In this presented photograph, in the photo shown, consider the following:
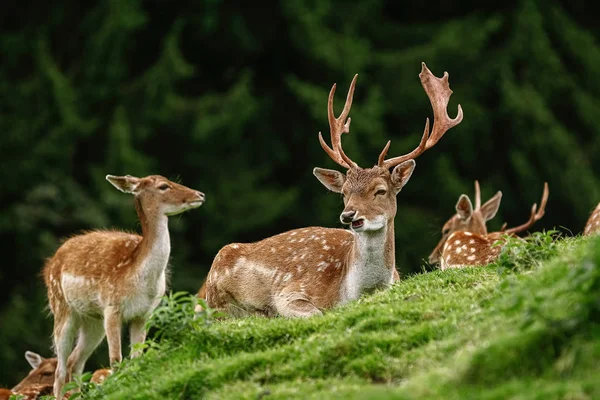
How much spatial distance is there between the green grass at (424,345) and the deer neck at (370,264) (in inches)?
26.1

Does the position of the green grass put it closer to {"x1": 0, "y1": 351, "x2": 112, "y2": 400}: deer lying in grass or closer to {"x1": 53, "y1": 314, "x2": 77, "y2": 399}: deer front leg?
{"x1": 53, "y1": 314, "x2": 77, "y2": 399}: deer front leg

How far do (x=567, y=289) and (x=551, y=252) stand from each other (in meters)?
1.88

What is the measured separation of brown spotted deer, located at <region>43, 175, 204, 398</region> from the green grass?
7.24 feet

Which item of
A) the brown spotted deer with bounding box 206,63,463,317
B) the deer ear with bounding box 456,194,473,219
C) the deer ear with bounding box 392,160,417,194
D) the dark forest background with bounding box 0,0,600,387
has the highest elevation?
the deer ear with bounding box 392,160,417,194

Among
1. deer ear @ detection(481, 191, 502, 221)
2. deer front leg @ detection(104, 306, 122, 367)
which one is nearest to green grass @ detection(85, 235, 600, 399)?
Result: deer front leg @ detection(104, 306, 122, 367)

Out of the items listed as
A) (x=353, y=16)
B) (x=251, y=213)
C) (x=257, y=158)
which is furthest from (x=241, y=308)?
(x=353, y=16)

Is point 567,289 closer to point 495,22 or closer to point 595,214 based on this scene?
point 595,214

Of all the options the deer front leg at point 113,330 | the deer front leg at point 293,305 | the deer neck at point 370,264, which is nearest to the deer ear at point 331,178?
the deer neck at point 370,264

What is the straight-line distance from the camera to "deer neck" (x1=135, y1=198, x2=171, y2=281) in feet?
34.5

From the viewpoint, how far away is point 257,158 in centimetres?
3070

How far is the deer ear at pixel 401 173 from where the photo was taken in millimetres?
10023

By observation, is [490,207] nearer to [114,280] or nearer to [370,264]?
[370,264]

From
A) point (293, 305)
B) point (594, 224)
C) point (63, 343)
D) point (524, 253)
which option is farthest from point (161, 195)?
point (524, 253)

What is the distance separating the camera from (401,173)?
1009 cm
